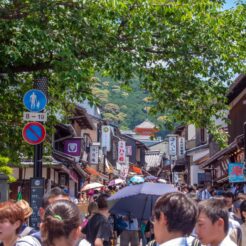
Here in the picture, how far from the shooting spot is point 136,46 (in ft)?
38.2

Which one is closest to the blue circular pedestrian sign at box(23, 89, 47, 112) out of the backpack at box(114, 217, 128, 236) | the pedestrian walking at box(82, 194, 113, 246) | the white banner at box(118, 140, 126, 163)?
the pedestrian walking at box(82, 194, 113, 246)

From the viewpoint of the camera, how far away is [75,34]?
11195 mm

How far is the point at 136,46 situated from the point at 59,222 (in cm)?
821

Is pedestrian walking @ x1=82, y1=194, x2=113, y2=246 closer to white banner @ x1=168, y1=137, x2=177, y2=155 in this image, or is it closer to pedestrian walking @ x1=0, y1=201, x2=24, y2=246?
pedestrian walking @ x1=0, y1=201, x2=24, y2=246

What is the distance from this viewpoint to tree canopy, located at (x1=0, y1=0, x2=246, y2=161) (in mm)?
10742

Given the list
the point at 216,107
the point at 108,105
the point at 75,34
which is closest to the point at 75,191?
the point at 216,107

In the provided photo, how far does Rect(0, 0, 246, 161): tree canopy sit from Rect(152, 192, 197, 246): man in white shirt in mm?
6897

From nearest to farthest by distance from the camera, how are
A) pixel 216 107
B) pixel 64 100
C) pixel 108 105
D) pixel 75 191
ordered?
pixel 216 107 < pixel 64 100 < pixel 75 191 < pixel 108 105

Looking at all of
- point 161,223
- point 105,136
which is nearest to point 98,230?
point 161,223

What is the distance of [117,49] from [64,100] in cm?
489

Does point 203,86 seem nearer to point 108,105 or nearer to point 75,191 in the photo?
point 75,191

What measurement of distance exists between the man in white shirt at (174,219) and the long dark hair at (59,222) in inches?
24.0

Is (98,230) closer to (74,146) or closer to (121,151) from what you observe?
(74,146)

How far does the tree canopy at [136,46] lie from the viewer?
1074cm
